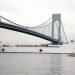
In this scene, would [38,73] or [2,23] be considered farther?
[2,23]

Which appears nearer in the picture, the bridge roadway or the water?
the water

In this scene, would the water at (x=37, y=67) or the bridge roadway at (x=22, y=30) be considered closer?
the water at (x=37, y=67)

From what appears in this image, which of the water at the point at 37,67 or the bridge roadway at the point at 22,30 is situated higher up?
the bridge roadway at the point at 22,30

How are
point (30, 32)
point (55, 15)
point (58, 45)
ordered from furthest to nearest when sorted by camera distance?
1. point (55, 15)
2. point (58, 45)
3. point (30, 32)

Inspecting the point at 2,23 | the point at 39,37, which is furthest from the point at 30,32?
the point at 2,23

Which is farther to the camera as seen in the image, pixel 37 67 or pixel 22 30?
pixel 22 30

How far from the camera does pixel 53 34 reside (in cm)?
7269

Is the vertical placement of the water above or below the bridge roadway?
below

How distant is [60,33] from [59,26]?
2.68 meters

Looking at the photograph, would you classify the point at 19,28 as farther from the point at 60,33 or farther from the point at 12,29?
the point at 60,33

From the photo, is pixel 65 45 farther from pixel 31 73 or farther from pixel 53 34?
pixel 31 73

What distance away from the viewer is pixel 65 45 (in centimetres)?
7544

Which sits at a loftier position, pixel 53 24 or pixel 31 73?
pixel 53 24

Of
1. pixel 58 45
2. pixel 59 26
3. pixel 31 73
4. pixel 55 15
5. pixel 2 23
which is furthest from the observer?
pixel 55 15
